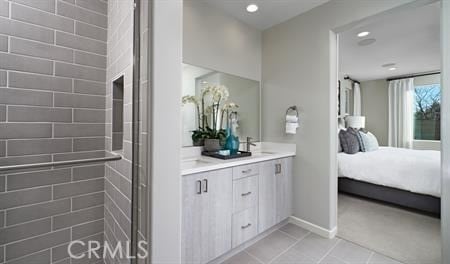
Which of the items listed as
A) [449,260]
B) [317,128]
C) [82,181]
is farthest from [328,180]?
[82,181]

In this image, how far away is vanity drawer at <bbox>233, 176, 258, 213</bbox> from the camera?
168cm

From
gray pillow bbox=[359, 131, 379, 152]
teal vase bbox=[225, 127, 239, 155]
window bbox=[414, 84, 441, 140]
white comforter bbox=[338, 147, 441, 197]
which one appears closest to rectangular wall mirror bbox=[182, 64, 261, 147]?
teal vase bbox=[225, 127, 239, 155]

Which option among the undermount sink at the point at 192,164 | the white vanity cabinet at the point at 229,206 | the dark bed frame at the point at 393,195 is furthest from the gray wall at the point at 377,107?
the undermount sink at the point at 192,164

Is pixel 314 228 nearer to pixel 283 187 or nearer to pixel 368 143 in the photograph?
pixel 283 187

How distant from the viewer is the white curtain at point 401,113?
512cm

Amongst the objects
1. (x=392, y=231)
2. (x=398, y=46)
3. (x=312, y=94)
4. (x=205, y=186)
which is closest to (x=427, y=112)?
(x=398, y=46)

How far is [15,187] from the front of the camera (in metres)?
1.25

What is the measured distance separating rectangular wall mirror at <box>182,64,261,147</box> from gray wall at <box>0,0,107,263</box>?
0.73m

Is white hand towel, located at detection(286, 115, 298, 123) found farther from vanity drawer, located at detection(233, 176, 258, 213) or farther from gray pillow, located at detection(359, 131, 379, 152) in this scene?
gray pillow, located at detection(359, 131, 379, 152)

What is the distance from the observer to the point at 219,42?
2219 millimetres

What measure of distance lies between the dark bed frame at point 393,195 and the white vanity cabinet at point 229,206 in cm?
170

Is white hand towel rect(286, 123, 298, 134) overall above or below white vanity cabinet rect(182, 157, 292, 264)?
above

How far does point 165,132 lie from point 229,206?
3.13 ft

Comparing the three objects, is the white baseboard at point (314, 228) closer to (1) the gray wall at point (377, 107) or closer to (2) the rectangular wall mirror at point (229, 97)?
(2) the rectangular wall mirror at point (229, 97)
